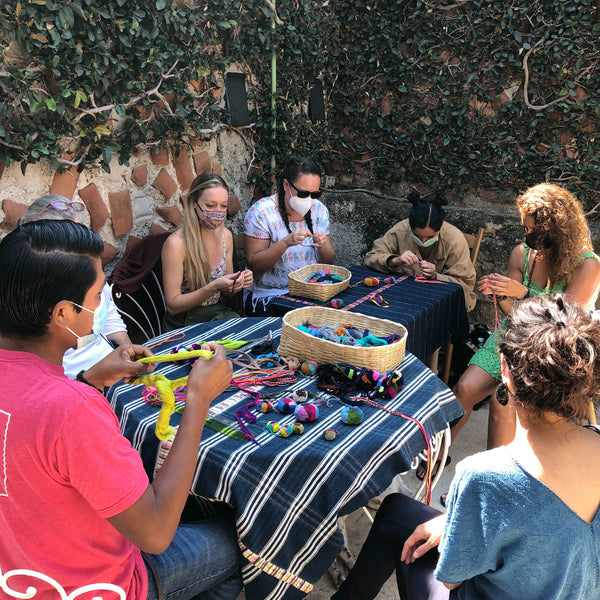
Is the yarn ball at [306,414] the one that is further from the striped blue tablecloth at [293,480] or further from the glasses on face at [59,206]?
the glasses on face at [59,206]

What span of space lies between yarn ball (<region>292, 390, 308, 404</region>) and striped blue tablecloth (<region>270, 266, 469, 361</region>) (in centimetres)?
101

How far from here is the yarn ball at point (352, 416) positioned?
1746 millimetres

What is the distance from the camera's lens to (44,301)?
4.07 feet

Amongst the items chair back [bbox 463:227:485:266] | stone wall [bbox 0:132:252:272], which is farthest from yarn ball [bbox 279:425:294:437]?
chair back [bbox 463:227:485:266]

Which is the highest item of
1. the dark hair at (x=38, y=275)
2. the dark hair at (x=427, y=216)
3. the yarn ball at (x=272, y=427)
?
the dark hair at (x=38, y=275)

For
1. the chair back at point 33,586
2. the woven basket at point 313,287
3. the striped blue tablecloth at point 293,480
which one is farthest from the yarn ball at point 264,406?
the woven basket at point 313,287

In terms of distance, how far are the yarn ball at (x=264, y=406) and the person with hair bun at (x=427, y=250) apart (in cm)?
194

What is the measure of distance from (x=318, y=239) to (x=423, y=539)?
2448 millimetres

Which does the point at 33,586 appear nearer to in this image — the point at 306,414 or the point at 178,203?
the point at 306,414

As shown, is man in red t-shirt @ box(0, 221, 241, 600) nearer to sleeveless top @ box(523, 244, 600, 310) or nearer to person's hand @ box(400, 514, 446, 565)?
person's hand @ box(400, 514, 446, 565)

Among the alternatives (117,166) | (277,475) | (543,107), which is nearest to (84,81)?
(117,166)

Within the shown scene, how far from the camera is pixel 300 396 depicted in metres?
1.88

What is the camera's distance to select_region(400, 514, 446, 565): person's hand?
152 centimetres

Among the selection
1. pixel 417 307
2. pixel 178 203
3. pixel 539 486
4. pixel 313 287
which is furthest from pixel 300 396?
pixel 178 203
